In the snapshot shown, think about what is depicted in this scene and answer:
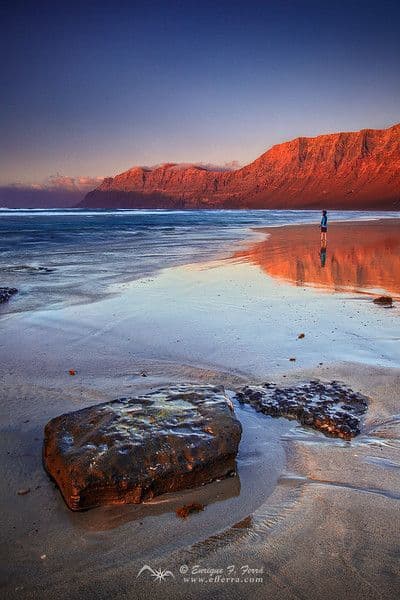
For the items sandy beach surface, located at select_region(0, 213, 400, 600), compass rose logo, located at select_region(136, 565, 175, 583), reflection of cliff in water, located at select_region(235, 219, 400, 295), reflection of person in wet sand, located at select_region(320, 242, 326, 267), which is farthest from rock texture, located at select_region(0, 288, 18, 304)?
reflection of person in wet sand, located at select_region(320, 242, 326, 267)

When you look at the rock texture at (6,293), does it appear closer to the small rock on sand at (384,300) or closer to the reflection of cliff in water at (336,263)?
the reflection of cliff in water at (336,263)

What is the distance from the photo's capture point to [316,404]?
3902 millimetres

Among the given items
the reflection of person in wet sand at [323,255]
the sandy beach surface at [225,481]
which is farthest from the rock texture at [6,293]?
the reflection of person in wet sand at [323,255]

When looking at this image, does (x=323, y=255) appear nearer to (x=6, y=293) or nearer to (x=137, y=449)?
(x=6, y=293)

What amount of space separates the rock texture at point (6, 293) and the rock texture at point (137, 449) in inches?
239

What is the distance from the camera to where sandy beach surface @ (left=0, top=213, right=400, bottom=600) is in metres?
2.16

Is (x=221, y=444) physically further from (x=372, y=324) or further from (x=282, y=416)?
(x=372, y=324)

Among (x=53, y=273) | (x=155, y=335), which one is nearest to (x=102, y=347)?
(x=155, y=335)

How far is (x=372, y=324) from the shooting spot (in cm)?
646

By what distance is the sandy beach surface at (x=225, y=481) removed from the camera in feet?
7.08

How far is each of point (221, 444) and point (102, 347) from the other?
2993 mm

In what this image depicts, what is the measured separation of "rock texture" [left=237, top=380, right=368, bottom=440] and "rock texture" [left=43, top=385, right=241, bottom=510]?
2.47 feet

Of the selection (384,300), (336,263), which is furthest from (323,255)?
(384,300)

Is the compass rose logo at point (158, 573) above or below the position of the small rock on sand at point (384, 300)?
below
